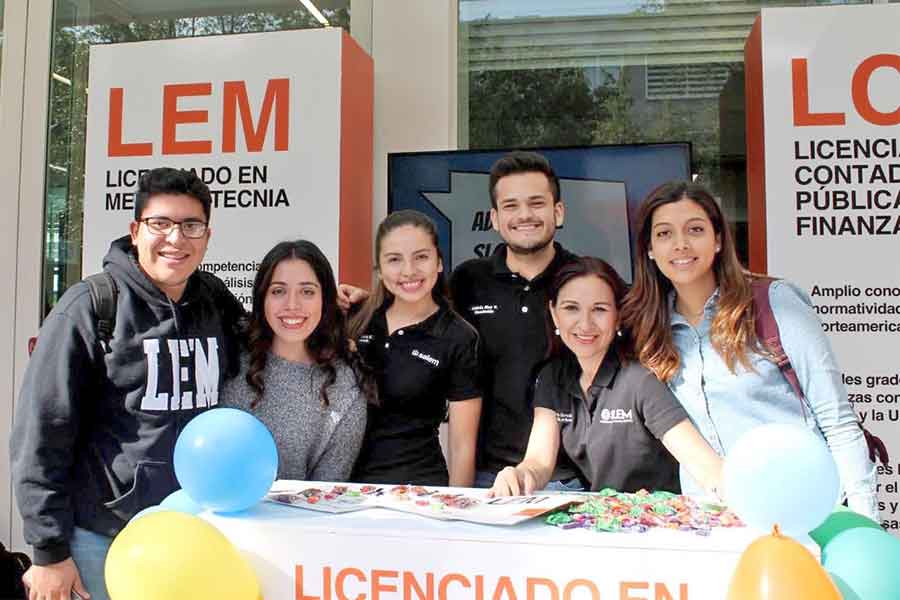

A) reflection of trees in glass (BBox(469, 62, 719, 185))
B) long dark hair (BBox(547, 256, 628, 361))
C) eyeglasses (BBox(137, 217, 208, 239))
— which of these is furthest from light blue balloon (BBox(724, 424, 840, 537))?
reflection of trees in glass (BBox(469, 62, 719, 185))

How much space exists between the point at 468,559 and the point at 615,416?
71 cm

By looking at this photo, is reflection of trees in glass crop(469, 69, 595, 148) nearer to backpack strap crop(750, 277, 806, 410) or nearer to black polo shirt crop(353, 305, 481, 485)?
black polo shirt crop(353, 305, 481, 485)

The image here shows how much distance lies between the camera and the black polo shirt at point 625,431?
1.85 metres

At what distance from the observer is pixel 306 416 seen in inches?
79.0

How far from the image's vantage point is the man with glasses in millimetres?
1759

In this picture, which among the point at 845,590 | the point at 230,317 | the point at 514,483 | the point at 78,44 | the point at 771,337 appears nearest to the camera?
the point at 845,590

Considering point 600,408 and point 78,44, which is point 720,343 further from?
point 78,44

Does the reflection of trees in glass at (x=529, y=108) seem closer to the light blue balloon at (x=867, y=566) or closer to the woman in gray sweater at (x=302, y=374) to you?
the woman in gray sweater at (x=302, y=374)

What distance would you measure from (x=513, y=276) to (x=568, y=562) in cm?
117

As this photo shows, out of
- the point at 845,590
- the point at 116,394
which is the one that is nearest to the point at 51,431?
the point at 116,394

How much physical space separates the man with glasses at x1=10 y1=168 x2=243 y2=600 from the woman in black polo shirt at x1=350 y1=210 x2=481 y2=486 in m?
0.44

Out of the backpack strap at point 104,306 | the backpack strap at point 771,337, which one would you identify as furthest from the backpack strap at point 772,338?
the backpack strap at point 104,306

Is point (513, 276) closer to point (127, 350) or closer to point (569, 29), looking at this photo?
point (127, 350)

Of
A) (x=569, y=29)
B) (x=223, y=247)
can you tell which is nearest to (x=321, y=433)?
(x=223, y=247)
